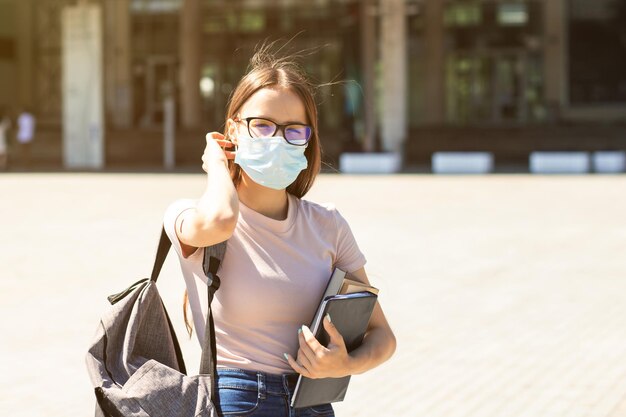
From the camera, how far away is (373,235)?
15.1 metres

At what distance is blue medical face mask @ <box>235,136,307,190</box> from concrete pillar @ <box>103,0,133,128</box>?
49.2 metres

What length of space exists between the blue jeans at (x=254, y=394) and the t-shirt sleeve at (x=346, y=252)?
33cm

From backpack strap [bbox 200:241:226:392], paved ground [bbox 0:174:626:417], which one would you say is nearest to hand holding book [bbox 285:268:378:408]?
backpack strap [bbox 200:241:226:392]

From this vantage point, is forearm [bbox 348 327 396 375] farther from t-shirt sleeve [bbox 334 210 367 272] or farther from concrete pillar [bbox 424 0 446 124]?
concrete pillar [bbox 424 0 446 124]

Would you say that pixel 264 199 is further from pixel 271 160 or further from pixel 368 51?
pixel 368 51

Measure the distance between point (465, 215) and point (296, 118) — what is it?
15.5 m

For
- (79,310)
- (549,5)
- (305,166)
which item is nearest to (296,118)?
(305,166)

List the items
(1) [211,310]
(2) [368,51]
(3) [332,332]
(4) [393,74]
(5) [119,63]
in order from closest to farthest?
1. (3) [332,332]
2. (1) [211,310]
3. (4) [393,74]
4. (2) [368,51]
5. (5) [119,63]

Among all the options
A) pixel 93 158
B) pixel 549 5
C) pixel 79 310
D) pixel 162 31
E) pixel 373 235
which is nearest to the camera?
pixel 79 310

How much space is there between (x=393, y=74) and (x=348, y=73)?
9.87 m

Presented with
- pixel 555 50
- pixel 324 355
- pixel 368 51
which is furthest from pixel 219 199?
pixel 555 50

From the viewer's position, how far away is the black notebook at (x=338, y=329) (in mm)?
2709

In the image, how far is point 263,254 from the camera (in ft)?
9.48

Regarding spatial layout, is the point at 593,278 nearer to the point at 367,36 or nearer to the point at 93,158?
the point at 93,158
